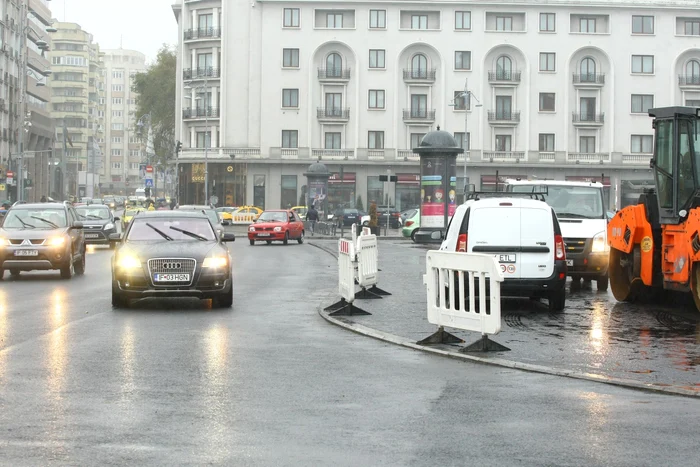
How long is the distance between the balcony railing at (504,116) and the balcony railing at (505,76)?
7.79 feet

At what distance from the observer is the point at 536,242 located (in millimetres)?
17688

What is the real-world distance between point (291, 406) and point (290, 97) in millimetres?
79223

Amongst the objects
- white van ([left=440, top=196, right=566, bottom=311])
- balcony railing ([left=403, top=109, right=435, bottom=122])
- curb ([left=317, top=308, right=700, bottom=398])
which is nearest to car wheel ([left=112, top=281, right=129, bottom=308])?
curb ([left=317, top=308, right=700, bottom=398])

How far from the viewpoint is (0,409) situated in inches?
334

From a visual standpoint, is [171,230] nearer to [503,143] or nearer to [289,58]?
[289,58]

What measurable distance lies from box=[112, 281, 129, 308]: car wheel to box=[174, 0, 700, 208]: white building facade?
68.0 metres

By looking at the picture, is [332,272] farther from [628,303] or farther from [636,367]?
[636,367]

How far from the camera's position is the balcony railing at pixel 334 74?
8681 centimetres

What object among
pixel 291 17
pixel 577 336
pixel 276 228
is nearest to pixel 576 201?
pixel 577 336

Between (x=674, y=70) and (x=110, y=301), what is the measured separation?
73.8 meters

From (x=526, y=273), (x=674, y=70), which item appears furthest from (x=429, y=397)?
(x=674, y=70)

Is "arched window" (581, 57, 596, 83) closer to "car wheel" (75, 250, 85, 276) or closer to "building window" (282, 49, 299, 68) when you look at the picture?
"building window" (282, 49, 299, 68)

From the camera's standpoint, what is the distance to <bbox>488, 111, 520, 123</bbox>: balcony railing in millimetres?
86562

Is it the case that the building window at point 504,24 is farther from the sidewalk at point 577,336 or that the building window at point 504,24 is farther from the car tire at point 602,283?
the sidewalk at point 577,336
